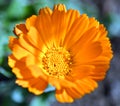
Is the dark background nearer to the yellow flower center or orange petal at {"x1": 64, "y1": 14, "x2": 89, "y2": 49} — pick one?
the yellow flower center

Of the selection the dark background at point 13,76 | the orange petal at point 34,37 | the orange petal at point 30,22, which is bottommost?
the dark background at point 13,76

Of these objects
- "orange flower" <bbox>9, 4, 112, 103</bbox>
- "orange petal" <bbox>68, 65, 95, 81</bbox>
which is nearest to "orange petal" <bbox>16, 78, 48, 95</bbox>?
"orange flower" <bbox>9, 4, 112, 103</bbox>

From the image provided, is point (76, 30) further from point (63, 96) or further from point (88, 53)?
point (63, 96)

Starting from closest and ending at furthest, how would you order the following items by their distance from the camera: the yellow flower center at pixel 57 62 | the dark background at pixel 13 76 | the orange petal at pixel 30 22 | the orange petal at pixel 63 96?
the orange petal at pixel 63 96 < the orange petal at pixel 30 22 < the yellow flower center at pixel 57 62 < the dark background at pixel 13 76

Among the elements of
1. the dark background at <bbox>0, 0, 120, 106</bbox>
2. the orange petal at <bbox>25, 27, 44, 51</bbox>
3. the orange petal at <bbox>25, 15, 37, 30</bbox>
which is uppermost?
the orange petal at <bbox>25, 15, 37, 30</bbox>

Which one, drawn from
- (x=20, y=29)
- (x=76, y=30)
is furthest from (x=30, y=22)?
(x=76, y=30)

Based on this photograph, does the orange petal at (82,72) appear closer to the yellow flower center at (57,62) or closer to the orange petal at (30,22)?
the yellow flower center at (57,62)

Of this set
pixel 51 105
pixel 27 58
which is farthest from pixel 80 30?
pixel 51 105

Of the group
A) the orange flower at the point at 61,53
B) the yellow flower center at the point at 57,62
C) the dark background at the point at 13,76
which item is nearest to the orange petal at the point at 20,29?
the orange flower at the point at 61,53
